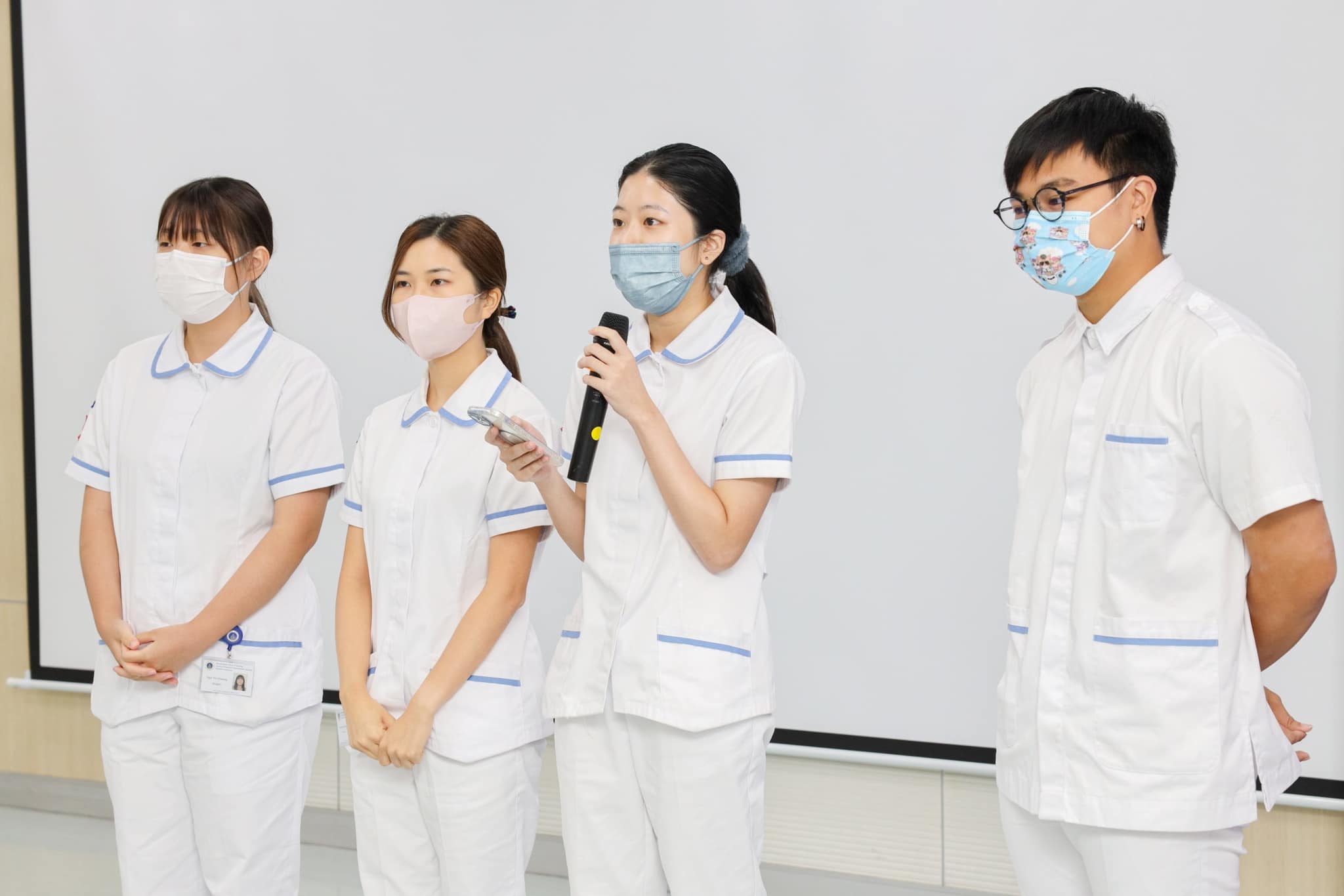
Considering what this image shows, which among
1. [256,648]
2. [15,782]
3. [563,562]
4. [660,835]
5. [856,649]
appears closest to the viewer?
Result: [660,835]

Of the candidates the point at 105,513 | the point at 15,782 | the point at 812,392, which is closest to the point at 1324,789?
the point at 812,392

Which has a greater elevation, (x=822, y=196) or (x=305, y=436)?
(x=822, y=196)

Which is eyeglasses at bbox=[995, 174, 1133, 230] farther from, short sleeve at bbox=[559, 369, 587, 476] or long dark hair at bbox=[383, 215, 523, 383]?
long dark hair at bbox=[383, 215, 523, 383]

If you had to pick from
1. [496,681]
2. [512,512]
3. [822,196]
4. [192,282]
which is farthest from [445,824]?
[822,196]

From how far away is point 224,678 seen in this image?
205cm

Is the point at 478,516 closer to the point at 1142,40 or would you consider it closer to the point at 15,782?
the point at 1142,40

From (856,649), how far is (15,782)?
299cm

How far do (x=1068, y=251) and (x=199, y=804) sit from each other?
1755 millimetres

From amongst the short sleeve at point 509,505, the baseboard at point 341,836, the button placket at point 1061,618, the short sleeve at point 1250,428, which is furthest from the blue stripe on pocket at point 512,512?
the baseboard at point 341,836

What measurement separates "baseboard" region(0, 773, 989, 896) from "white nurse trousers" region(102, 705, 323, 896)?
38.9 inches

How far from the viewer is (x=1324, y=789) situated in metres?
2.52

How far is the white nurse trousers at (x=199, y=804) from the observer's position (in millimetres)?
2041

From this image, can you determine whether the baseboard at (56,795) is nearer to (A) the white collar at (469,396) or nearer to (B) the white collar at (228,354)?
(B) the white collar at (228,354)

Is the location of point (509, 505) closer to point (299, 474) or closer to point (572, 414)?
point (572, 414)
